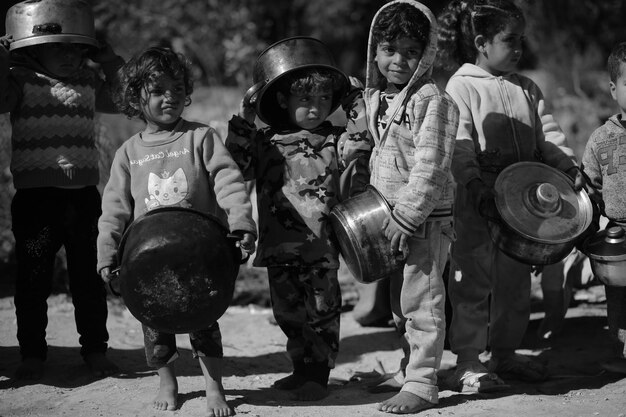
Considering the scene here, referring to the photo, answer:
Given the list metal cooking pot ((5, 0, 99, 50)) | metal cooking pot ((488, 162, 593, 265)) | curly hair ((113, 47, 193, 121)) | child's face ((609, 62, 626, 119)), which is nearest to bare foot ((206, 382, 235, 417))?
curly hair ((113, 47, 193, 121))

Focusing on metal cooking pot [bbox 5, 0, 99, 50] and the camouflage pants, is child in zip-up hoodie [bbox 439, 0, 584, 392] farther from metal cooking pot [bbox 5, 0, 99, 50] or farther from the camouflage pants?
metal cooking pot [bbox 5, 0, 99, 50]

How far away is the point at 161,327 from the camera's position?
3.74 metres

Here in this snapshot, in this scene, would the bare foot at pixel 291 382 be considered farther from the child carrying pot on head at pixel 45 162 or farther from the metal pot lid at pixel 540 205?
the metal pot lid at pixel 540 205

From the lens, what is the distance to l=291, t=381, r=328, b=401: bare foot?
4.20 m

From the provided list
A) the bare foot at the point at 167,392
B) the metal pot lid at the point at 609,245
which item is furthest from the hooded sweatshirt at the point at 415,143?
the bare foot at the point at 167,392

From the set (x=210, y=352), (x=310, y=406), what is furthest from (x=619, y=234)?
(x=210, y=352)

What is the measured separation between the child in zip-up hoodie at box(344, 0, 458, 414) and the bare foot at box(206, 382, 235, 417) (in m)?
0.71

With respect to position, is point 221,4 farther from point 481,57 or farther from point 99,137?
point 481,57

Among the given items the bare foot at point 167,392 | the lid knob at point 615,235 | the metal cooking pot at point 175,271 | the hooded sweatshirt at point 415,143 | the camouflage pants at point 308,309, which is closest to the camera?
the metal cooking pot at point 175,271

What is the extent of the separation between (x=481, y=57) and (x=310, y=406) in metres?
2.02

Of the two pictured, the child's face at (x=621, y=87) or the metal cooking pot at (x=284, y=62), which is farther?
the child's face at (x=621, y=87)

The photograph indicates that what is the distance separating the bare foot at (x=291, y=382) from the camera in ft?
14.4

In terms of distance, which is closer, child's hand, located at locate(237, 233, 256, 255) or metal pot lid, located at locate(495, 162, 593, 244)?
child's hand, located at locate(237, 233, 256, 255)

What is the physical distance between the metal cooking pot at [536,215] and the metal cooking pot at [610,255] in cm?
15
